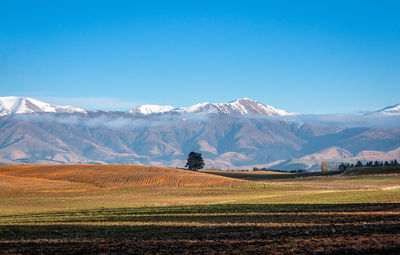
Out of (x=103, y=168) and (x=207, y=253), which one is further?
(x=103, y=168)

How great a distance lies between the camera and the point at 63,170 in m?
122

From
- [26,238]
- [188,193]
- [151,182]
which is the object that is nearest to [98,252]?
[26,238]

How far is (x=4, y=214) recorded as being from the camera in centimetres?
4844

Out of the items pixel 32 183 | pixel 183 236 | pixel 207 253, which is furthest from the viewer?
pixel 32 183

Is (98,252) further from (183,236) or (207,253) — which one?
(183,236)

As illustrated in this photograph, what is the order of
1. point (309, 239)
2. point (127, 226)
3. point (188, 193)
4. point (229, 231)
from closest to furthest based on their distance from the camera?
point (309, 239) → point (229, 231) → point (127, 226) → point (188, 193)

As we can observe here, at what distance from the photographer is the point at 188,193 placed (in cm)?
8200

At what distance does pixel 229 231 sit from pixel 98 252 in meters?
10.2

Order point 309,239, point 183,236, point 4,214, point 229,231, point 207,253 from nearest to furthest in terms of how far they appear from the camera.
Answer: point 207,253 < point 309,239 < point 183,236 < point 229,231 < point 4,214

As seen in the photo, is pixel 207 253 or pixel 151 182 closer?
pixel 207 253

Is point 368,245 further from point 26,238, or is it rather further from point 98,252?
point 26,238

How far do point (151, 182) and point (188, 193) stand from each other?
24609 mm

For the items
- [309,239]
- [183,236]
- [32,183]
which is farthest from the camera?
[32,183]

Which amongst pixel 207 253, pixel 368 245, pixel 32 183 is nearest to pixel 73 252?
pixel 207 253
